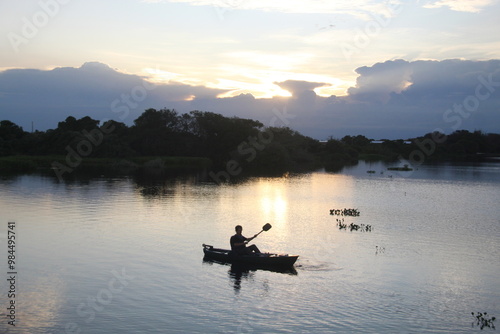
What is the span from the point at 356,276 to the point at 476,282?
5.47 m

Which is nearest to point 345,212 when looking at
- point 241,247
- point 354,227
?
point 354,227

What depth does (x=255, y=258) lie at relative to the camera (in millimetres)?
24641

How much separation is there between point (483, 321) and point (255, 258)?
34.7ft

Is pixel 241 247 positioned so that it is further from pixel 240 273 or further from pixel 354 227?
pixel 354 227

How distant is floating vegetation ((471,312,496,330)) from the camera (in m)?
17.6

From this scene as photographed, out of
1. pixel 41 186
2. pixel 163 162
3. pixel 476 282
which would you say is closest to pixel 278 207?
pixel 476 282

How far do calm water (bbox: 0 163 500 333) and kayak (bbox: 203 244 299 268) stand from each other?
576mm

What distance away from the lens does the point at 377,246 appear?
1187 inches

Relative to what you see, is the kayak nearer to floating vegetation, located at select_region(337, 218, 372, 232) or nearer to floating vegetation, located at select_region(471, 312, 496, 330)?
floating vegetation, located at select_region(471, 312, 496, 330)

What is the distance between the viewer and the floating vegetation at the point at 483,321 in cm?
1759

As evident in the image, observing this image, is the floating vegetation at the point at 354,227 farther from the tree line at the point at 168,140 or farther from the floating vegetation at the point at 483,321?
the tree line at the point at 168,140

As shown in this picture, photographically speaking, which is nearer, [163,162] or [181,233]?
[181,233]

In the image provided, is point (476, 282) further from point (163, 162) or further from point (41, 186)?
point (163, 162)

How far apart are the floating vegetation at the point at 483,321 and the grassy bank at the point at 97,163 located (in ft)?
259
